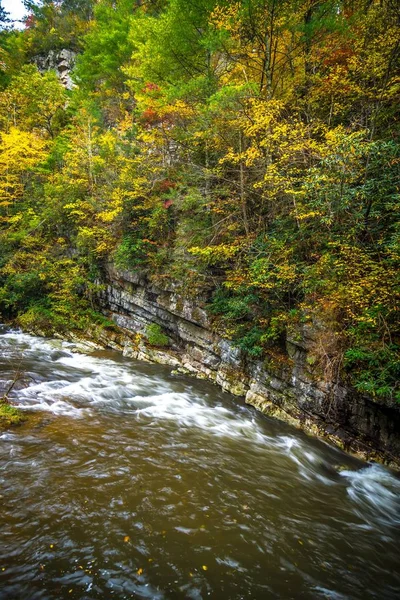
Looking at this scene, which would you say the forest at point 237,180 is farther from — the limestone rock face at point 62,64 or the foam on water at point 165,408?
the limestone rock face at point 62,64

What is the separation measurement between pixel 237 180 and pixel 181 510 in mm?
9812

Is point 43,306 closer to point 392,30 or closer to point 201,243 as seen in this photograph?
point 201,243

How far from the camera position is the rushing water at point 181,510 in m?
3.00

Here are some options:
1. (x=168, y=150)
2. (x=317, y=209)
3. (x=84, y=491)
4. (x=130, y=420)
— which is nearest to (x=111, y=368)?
(x=130, y=420)

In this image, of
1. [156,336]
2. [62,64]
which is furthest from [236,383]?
[62,64]

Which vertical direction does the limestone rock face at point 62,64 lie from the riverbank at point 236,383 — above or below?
above

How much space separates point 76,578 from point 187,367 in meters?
7.89

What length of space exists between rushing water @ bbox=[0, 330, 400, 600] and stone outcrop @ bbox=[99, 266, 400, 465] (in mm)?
518

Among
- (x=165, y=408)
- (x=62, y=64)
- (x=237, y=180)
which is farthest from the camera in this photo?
(x=62, y=64)

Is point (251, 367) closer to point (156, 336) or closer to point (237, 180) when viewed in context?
point (156, 336)

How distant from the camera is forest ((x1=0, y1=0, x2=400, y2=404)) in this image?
6355 mm

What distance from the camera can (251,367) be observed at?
28.8 ft

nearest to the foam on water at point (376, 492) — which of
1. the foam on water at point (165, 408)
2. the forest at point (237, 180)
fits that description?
the foam on water at point (165, 408)

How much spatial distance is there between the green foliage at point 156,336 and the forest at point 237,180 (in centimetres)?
211
